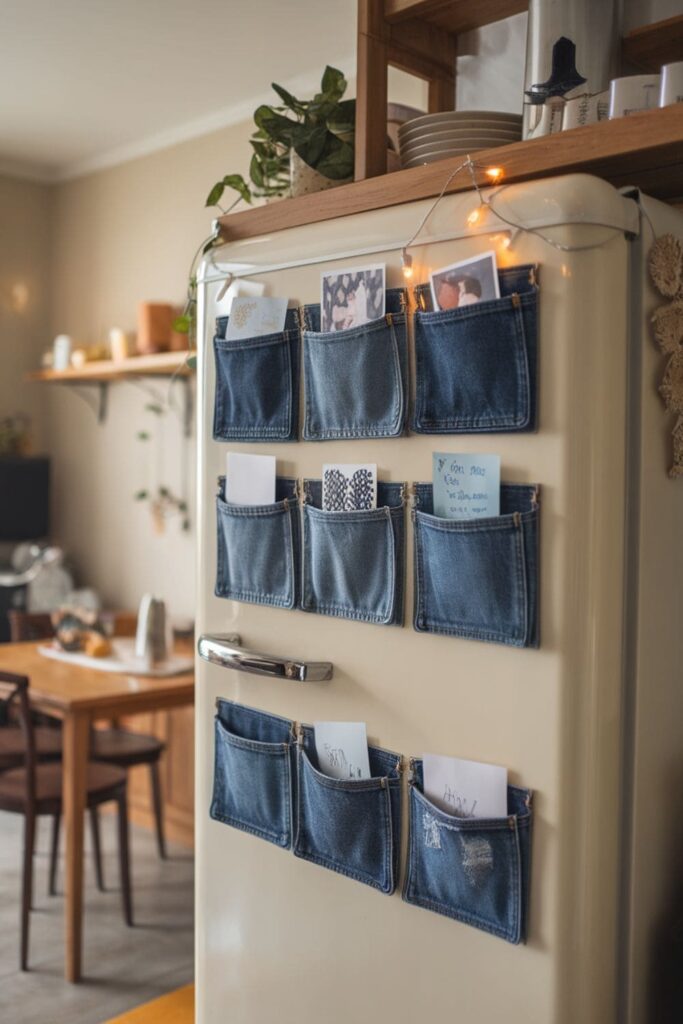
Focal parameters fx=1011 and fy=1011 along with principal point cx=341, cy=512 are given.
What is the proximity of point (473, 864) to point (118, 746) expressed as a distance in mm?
2514

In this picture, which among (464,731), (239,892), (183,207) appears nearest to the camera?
(464,731)

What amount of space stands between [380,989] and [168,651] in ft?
6.99

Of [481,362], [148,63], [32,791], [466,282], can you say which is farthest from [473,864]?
[148,63]

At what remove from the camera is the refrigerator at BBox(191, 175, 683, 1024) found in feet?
4.41

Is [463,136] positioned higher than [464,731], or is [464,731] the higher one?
[463,136]

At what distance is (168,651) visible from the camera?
3568 millimetres

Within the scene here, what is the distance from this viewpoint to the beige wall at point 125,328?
14.7 feet

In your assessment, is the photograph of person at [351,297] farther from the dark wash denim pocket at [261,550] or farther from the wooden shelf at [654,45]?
the wooden shelf at [654,45]

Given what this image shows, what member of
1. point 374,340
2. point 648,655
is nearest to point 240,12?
point 374,340

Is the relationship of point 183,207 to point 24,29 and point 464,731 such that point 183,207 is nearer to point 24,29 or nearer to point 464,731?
point 24,29

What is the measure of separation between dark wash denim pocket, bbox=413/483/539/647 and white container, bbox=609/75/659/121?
22.3 inches

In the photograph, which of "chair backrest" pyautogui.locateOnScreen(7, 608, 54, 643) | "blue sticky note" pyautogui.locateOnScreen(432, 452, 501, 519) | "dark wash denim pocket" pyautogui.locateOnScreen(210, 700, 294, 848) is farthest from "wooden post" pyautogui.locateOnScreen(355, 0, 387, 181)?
"chair backrest" pyautogui.locateOnScreen(7, 608, 54, 643)

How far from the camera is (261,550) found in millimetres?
1725

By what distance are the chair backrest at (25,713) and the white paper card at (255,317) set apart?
5.40 ft
